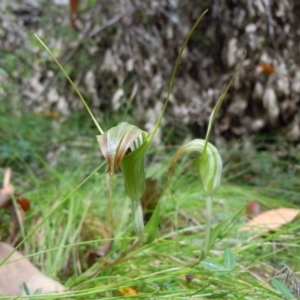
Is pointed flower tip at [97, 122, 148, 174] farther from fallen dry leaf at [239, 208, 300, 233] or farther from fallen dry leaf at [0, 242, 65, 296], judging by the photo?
fallen dry leaf at [239, 208, 300, 233]

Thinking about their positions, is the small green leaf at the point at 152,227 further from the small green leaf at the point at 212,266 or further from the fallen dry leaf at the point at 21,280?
the fallen dry leaf at the point at 21,280

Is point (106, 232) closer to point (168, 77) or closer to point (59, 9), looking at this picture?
point (168, 77)

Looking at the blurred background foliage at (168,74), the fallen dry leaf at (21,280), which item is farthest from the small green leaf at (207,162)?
the blurred background foliage at (168,74)

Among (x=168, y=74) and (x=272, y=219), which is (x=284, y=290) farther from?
(x=168, y=74)

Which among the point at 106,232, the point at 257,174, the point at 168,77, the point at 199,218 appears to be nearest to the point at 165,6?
the point at 168,77

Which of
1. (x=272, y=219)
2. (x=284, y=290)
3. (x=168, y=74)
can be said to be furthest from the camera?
(x=168, y=74)

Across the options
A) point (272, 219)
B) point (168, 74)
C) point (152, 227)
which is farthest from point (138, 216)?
point (168, 74)
